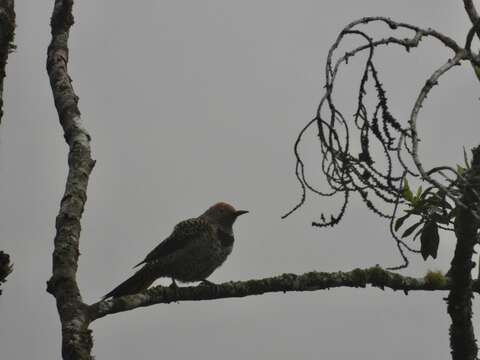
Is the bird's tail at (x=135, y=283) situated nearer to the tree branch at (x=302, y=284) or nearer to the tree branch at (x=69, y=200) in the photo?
the tree branch at (x=302, y=284)

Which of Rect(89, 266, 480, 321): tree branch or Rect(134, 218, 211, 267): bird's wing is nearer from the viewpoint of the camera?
Rect(89, 266, 480, 321): tree branch

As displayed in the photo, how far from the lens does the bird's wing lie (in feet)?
28.2

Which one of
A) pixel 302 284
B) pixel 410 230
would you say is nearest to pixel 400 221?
pixel 410 230

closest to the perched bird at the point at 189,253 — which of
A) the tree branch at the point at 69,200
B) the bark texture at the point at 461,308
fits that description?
the tree branch at the point at 69,200

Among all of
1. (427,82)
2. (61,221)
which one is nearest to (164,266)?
(61,221)

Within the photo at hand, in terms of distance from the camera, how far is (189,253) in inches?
337

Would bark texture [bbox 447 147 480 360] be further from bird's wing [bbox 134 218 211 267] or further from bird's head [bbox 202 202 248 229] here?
bird's head [bbox 202 202 248 229]

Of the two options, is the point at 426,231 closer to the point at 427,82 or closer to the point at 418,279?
the point at 418,279

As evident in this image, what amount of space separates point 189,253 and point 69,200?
12.5 ft

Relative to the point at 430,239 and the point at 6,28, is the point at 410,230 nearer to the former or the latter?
the point at 430,239

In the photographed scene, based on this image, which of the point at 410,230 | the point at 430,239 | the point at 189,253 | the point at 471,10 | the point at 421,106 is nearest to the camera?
the point at 421,106

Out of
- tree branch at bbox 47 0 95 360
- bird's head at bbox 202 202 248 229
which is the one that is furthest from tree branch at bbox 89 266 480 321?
bird's head at bbox 202 202 248 229

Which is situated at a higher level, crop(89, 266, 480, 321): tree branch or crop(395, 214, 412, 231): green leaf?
crop(395, 214, 412, 231): green leaf

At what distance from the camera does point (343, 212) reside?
409cm
